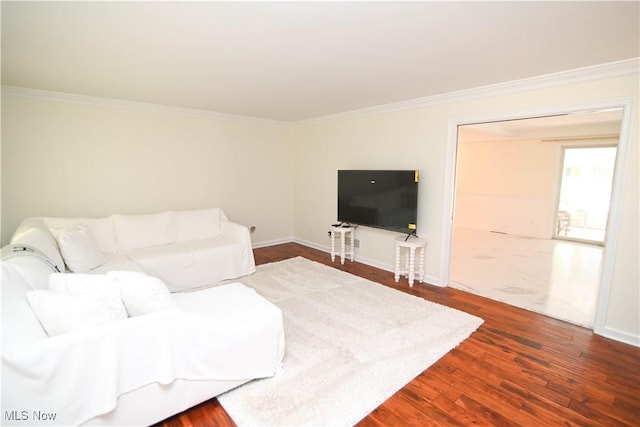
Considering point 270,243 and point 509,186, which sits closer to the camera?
point 270,243

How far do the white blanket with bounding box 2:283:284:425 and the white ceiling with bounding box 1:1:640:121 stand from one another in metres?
1.88

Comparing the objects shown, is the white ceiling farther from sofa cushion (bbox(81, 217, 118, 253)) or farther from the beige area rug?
the beige area rug

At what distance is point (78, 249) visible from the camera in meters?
3.06

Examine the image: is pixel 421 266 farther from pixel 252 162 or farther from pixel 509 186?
pixel 509 186

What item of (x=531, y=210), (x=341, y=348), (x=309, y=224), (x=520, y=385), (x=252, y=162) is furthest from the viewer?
(x=531, y=210)

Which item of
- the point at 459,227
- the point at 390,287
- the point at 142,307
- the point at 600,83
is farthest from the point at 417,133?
the point at 459,227

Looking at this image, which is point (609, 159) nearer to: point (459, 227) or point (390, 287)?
point (459, 227)

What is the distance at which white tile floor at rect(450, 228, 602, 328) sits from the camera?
351 centimetres

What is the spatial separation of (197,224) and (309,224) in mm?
2212

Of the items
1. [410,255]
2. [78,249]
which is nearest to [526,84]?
[410,255]

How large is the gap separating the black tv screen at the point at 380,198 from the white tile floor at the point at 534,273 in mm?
1133

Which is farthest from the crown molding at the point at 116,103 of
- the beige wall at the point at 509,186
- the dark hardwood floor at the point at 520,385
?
the beige wall at the point at 509,186

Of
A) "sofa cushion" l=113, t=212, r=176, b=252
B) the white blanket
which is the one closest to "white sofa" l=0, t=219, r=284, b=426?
the white blanket

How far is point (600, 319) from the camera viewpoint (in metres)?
2.85
